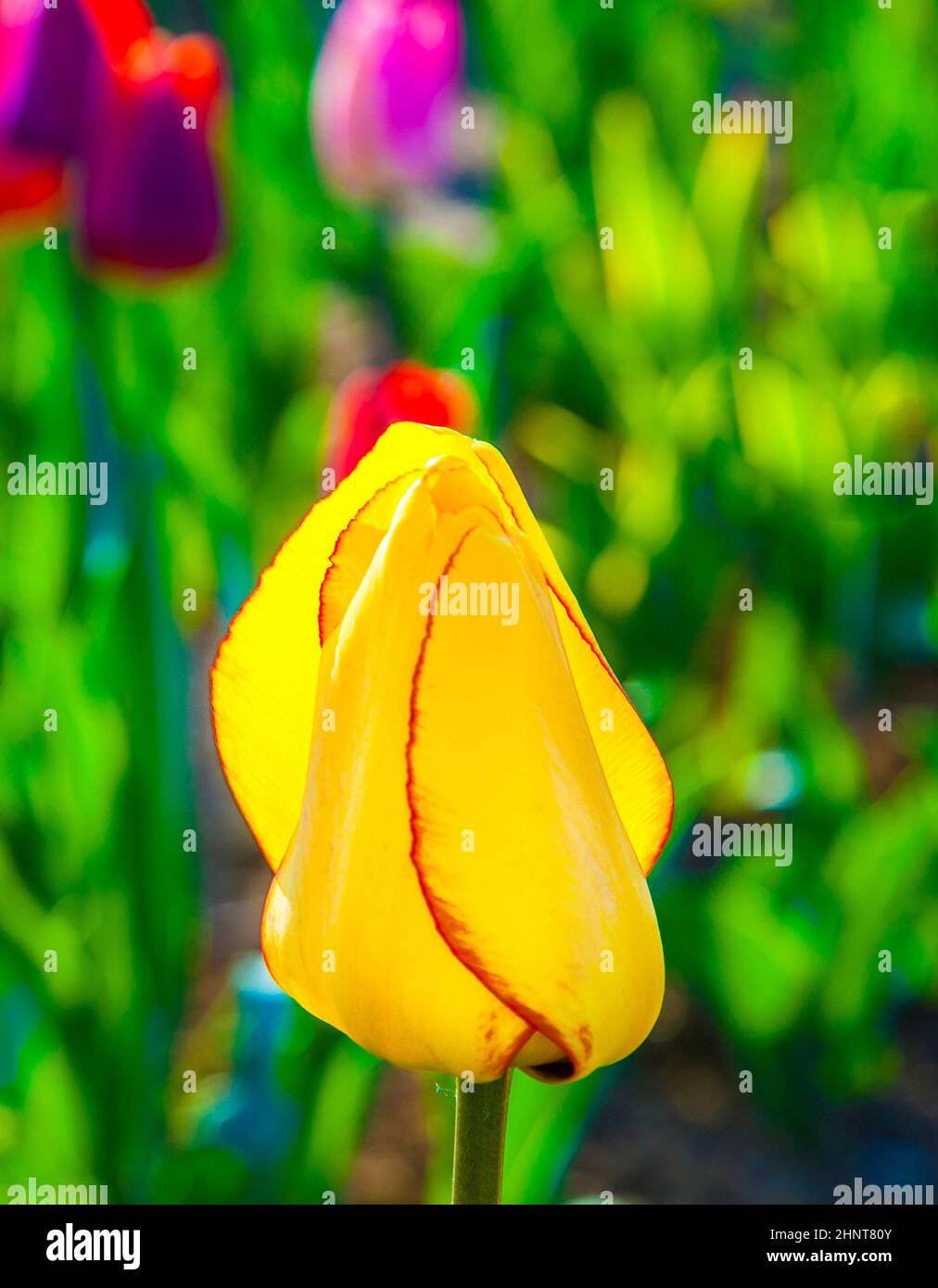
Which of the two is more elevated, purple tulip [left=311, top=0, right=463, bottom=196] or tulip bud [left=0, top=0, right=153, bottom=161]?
purple tulip [left=311, top=0, right=463, bottom=196]

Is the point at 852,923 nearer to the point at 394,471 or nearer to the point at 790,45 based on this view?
the point at 394,471

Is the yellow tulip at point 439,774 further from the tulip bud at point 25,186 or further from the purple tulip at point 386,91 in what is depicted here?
the purple tulip at point 386,91

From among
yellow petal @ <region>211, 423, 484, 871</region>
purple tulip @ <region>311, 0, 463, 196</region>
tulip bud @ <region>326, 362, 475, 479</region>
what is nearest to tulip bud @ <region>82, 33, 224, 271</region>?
tulip bud @ <region>326, 362, 475, 479</region>

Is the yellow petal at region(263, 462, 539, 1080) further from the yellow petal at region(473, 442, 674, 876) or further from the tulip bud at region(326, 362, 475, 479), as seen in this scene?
the tulip bud at region(326, 362, 475, 479)

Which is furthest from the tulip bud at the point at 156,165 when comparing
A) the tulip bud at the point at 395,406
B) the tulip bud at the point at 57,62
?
the tulip bud at the point at 395,406

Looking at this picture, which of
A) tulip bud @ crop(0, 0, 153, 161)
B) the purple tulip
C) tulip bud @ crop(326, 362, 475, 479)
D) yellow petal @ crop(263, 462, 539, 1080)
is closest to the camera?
yellow petal @ crop(263, 462, 539, 1080)

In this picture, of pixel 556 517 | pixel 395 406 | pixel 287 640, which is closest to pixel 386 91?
pixel 556 517

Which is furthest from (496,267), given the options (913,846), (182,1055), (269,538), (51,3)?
(182,1055)
